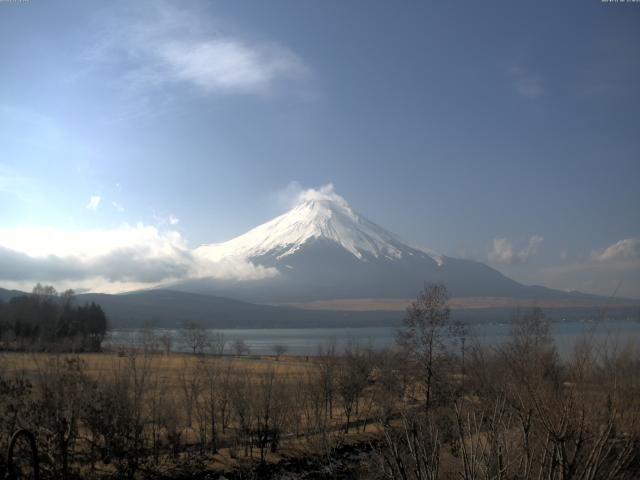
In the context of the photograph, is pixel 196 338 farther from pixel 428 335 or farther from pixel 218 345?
pixel 428 335

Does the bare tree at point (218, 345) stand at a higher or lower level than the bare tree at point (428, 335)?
lower

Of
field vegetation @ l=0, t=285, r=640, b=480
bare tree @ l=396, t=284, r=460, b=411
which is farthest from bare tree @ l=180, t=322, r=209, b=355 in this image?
bare tree @ l=396, t=284, r=460, b=411

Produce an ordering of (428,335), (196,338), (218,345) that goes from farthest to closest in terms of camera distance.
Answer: (196,338) < (218,345) < (428,335)

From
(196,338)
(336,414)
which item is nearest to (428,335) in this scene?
(336,414)

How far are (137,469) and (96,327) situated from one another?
73.9 metres

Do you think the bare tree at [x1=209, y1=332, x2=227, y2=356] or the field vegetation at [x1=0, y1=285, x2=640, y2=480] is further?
the bare tree at [x1=209, y1=332, x2=227, y2=356]

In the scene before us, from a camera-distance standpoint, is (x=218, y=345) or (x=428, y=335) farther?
(x=218, y=345)

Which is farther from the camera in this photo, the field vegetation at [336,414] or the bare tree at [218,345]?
the bare tree at [218,345]

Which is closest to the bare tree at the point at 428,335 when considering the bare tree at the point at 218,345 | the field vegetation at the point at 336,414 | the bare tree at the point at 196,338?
the field vegetation at the point at 336,414

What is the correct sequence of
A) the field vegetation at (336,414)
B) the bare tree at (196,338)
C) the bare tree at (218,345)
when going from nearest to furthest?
the field vegetation at (336,414) < the bare tree at (218,345) < the bare tree at (196,338)

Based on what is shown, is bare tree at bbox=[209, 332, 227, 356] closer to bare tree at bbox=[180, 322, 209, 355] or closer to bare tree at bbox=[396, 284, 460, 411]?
bare tree at bbox=[180, 322, 209, 355]

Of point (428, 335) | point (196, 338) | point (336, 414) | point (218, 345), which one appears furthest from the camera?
point (196, 338)

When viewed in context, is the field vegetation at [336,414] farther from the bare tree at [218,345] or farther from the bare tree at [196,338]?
the bare tree at [196,338]

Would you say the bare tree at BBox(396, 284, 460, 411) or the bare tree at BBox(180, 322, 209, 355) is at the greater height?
the bare tree at BBox(396, 284, 460, 411)
